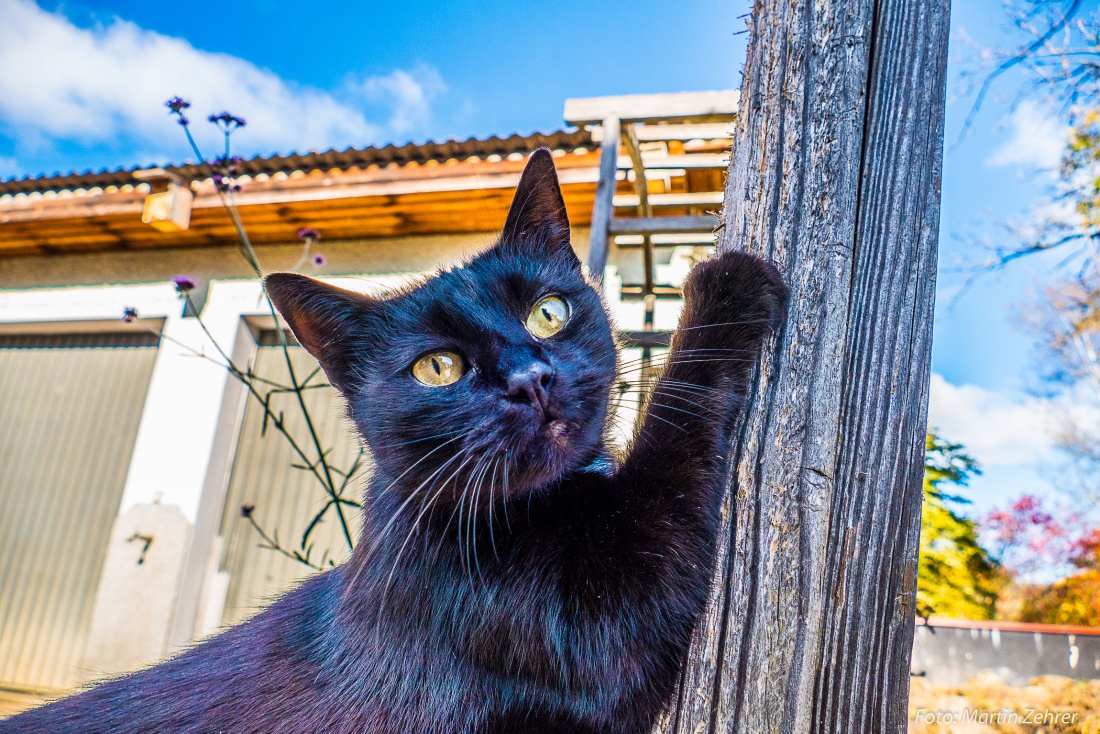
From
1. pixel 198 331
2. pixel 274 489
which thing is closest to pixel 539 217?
pixel 274 489

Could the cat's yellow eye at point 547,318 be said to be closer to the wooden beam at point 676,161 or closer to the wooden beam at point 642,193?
the wooden beam at point 642,193

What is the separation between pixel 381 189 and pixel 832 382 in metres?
4.06

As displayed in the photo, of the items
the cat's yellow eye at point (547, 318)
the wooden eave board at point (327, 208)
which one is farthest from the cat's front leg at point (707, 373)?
the wooden eave board at point (327, 208)

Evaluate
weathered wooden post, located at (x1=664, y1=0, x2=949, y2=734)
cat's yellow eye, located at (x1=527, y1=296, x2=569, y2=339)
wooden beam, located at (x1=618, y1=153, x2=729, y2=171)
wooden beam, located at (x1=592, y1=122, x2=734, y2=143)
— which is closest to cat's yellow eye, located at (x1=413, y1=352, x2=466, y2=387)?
cat's yellow eye, located at (x1=527, y1=296, x2=569, y2=339)

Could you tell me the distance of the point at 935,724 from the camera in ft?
6.65

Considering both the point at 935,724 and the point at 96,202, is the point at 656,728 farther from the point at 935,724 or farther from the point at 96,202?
the point at 96,202

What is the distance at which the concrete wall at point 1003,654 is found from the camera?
189cm

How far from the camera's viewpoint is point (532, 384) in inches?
47.1

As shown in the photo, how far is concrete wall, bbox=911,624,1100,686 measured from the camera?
1.89 meters

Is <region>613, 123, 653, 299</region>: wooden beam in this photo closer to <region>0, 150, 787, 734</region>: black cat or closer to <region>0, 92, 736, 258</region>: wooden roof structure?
<region>0, 92, 736, 258</region>: wooden roof structure

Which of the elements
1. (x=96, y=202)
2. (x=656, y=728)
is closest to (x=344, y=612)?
(x=656, y=728)

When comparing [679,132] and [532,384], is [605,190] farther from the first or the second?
[532,384]

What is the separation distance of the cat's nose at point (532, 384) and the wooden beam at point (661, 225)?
8.38 feet

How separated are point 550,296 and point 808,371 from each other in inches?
26.6
